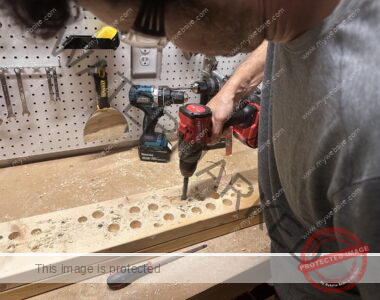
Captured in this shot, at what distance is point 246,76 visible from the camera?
3.19 ft

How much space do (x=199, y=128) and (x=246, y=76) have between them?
26 cm

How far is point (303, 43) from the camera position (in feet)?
1.37

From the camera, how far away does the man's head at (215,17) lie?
328 mm

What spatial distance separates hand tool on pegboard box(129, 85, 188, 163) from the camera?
114cm

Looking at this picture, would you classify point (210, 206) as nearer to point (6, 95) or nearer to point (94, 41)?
point (94, 41)

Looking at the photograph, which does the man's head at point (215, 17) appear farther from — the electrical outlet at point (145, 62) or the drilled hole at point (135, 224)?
the electrical outlet at point (145, 62)

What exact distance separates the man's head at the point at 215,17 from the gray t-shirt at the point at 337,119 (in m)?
0.03

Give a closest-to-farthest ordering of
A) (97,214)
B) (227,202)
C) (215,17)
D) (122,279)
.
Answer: (215,17)
(122,279)
(97,214)
(227,202)

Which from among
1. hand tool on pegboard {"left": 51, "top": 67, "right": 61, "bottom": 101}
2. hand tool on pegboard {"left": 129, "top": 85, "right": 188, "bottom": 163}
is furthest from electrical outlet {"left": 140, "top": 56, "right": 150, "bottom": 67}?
hand tool on pegboard {"left": 51, "top": 67, "right": 61, "bottom": 101}

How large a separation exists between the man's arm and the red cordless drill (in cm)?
3

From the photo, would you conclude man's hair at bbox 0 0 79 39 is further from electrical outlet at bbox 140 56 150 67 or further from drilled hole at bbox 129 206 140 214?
electrical outlet at bbox 140 56 150 67

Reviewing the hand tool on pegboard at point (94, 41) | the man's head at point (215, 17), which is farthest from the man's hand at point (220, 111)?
the man's head at point (215, 17)

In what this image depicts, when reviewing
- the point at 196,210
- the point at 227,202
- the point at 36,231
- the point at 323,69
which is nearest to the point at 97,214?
the point at 36,231

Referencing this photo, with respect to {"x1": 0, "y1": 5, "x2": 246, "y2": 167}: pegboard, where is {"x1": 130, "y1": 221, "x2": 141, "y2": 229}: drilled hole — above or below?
below
